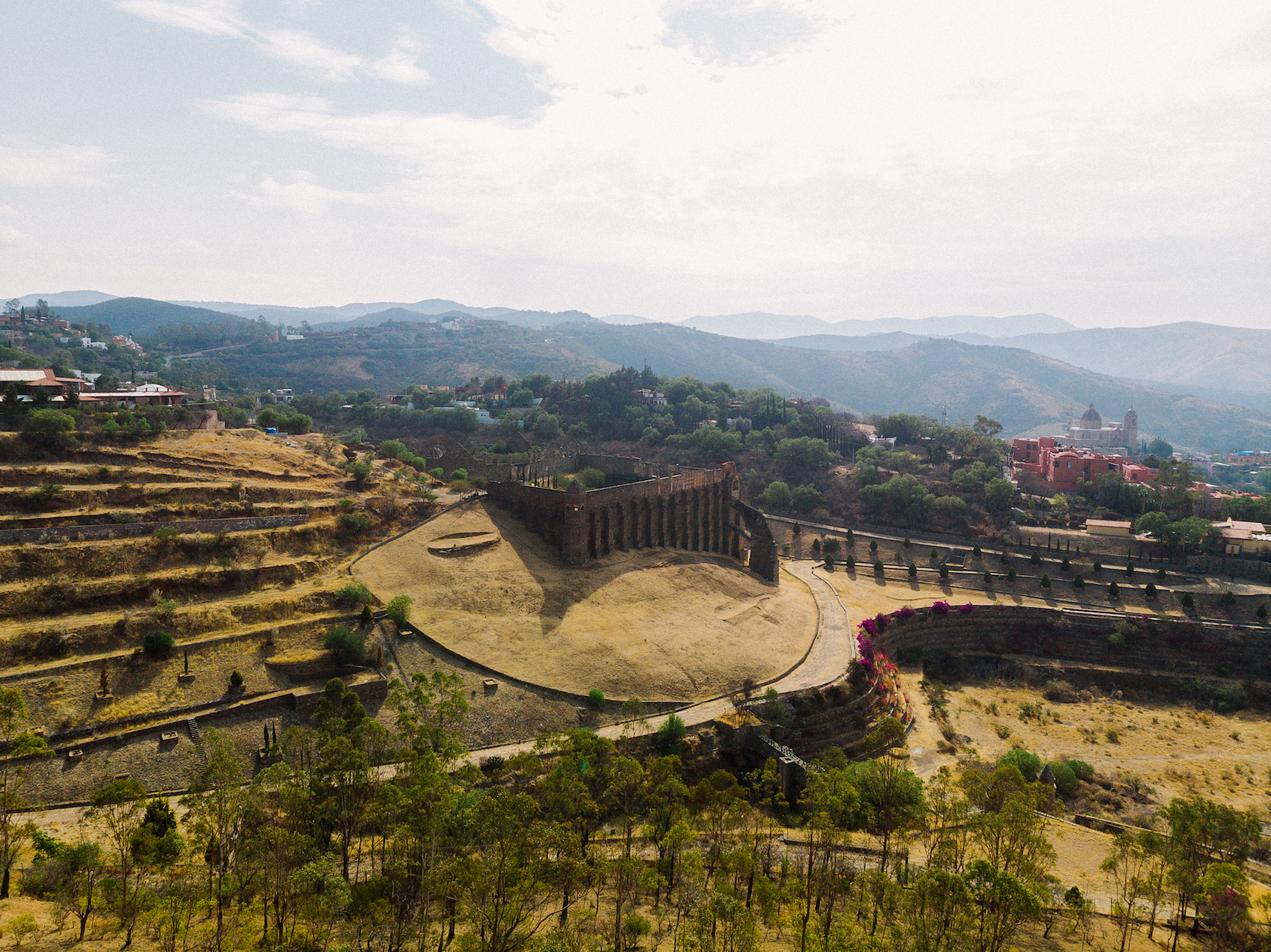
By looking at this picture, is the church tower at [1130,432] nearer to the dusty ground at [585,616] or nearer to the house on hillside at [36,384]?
the dusty ground at [585,616]

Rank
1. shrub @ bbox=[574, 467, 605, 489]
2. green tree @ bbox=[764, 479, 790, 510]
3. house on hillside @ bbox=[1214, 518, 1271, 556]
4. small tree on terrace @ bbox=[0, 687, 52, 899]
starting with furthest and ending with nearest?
green tree @ bbox=[764, 479, 790, 510] < house on hillside @ bbox=[1214, 518, 1271, 556] < shrub @ bbox=[574, 467, 605, 489] < small tree on terrace @ bbox=[0, 687, 52, 899]

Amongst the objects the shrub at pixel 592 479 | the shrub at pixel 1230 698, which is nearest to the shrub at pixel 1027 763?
the shrub at pixel 1230 698

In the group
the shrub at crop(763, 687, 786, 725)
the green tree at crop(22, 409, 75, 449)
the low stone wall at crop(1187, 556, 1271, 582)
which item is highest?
the green tree at crop(22, 409, 75, 449)

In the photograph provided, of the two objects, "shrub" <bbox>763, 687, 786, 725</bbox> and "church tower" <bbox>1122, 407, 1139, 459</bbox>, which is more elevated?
"church tower" <bbox>1122, 407, 1139, 459</bbox>

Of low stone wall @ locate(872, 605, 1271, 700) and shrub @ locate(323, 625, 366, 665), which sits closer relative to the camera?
shrub @ locate(323, 625, 366, 665)

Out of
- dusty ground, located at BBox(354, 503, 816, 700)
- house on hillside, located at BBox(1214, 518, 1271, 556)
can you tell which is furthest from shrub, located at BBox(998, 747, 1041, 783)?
house on hillside, located at BBox(1214, 518, 1271, 556)

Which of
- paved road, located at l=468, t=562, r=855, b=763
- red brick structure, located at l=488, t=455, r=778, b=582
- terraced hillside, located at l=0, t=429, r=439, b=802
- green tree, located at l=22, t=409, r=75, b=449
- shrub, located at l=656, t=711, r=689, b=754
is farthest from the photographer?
red brick structure, located at l=488, t=455, r=778, b=582

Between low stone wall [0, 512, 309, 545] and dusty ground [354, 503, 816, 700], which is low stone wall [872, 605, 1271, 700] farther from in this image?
low stone wall [0, 512, 309, 545]
